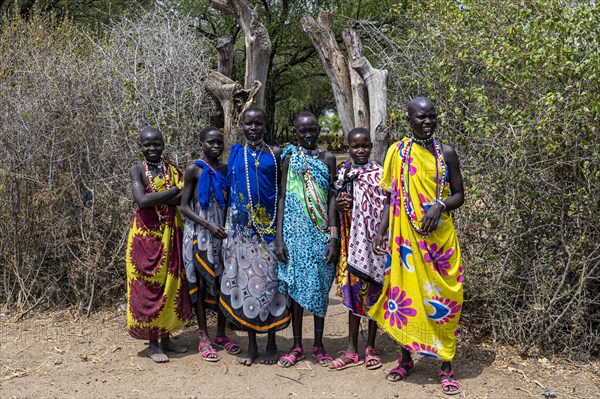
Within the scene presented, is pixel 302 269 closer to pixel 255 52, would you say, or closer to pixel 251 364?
pixel 251 364

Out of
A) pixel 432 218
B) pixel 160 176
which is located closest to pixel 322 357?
pixel 432 218

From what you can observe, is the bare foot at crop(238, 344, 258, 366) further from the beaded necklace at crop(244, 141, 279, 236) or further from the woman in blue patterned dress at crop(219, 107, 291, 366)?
the beaded necklace at crop(244, 141, 279, 236)

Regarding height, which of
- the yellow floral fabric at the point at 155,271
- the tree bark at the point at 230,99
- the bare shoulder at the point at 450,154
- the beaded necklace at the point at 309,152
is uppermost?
the tree bark at the point at 230,99

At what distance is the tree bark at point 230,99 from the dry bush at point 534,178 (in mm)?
1983

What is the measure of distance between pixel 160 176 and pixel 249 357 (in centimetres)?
147

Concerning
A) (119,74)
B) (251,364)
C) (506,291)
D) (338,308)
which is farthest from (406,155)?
(119,74)

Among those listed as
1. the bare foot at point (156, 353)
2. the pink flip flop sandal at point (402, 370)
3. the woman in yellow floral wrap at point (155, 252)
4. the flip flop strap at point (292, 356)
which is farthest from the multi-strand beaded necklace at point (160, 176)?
A: the pink flip flop sandal at point (402, 370)

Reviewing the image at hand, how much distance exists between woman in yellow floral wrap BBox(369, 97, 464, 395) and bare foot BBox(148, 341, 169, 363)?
175cm

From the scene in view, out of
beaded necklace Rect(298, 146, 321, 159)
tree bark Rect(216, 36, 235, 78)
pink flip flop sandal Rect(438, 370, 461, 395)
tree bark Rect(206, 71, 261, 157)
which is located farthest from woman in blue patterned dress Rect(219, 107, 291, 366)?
tree bark Rect(216, 36, 235, 78)

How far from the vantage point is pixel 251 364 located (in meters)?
4.32

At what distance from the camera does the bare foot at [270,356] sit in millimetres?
4321

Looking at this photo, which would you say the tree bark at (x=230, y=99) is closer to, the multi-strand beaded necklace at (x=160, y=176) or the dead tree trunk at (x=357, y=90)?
the dead tree trunk at (x=357, y=90)

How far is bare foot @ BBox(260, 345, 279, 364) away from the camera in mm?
4321

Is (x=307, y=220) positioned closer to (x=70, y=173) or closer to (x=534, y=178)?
(x=534, y=178)
